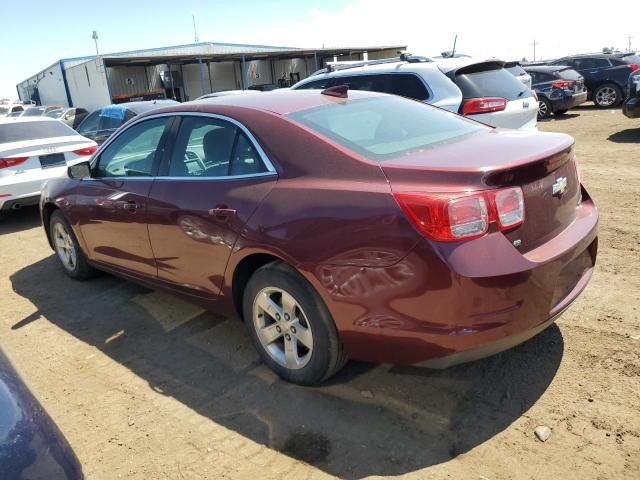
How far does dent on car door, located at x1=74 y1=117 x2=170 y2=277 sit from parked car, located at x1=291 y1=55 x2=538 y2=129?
11.7 feet

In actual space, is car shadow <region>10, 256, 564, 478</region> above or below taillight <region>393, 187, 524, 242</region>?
below

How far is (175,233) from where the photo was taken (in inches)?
137

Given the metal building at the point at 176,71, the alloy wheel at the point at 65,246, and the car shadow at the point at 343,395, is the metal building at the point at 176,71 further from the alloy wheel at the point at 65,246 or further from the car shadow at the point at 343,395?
the car shadow at the point at 343,395

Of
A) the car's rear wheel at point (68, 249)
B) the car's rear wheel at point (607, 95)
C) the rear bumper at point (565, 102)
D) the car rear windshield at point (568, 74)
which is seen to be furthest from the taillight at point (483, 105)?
the car's rear wheel at point (607, 95)

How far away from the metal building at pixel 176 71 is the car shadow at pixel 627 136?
2361 cm

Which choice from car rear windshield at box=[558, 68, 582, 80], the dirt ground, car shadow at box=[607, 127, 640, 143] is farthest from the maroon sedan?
car rear windshield at box=[558, 68, 582, 80]

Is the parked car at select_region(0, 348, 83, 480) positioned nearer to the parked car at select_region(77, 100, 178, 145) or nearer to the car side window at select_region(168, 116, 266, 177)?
the car side window at select_region(168, 116, 266, 177)

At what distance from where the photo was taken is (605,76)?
16.3 m

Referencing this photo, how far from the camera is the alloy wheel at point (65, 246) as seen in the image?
16.4 ft

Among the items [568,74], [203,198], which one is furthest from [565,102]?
[203,198]

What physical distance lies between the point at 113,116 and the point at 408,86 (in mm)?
5712

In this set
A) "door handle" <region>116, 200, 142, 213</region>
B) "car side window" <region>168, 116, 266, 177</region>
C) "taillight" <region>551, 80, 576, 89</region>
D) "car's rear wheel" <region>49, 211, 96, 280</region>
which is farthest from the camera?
"taillight" <region>551, 80, 576, 89</region>

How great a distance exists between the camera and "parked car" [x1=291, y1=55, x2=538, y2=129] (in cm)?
629

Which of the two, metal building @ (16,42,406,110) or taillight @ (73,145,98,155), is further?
metal building @ (16,42,406,110)
